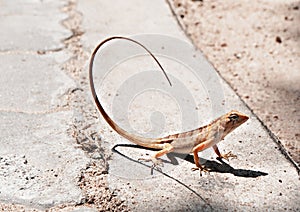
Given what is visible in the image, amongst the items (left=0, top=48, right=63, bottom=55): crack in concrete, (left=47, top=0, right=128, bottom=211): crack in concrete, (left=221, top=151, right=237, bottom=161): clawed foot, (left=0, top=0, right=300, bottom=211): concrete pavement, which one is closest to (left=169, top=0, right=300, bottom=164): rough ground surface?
(left=0, top=0, right=300, bottom=211): concrete pavement

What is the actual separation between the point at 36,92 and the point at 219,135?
1.14 meters

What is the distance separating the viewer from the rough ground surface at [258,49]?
3.46m

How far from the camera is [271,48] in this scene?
4.20m

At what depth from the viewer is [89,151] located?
2.71m

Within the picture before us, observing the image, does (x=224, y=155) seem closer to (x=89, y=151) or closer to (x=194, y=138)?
(x=194, y=138)

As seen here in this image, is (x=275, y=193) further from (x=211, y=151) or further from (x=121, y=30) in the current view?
(x=121, y=30)

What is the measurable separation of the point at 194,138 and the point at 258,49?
5.69ft

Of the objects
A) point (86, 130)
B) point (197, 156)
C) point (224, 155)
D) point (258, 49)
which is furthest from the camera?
point (258, 49)

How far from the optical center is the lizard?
263 cm

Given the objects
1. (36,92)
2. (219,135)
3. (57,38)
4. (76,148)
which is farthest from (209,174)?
(57,38)

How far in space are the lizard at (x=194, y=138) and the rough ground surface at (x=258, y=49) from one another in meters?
0.54

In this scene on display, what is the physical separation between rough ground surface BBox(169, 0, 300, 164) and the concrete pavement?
25 centimetres

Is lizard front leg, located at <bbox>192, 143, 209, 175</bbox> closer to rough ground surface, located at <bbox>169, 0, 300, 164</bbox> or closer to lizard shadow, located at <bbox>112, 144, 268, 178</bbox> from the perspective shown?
lizard shadow, located at <bbox>112, 144, 268, 178</bbox>

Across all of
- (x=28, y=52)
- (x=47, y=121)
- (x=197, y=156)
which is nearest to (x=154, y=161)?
(x=197, y=156)
